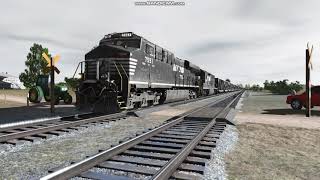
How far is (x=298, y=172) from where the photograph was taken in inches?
212

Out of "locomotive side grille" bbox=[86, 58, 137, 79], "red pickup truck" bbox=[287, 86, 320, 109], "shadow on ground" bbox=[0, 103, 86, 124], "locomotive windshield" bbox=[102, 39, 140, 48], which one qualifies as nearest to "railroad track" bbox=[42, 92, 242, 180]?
"locomotive side grille" bbox=[86, 58, 137, 79]

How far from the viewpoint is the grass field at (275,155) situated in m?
5.25

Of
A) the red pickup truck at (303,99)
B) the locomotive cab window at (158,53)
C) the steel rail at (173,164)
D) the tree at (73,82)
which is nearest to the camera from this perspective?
the steel rail at (173,164)

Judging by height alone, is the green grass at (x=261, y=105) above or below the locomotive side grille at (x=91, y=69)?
below

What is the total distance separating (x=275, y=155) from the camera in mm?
6613

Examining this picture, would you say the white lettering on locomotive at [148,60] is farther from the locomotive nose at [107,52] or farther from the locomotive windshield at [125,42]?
the locomotive nose at [107,52]

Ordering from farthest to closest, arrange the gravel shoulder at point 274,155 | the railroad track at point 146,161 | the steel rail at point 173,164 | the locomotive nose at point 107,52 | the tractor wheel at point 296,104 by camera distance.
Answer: the tractor wheel at point 296,104 → the locomotive nose at point 107,52 → the gravel shoulder at point 274,155 → the railroad track at point 146,161 → the steel rail at point 173,164

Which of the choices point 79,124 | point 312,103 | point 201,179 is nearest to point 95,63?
point 79,124

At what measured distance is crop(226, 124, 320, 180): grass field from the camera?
5.25 metres

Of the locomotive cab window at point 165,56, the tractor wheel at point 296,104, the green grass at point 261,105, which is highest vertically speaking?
the locomotive cab window at point 165,56

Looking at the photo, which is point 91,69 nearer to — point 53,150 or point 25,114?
point 25,114

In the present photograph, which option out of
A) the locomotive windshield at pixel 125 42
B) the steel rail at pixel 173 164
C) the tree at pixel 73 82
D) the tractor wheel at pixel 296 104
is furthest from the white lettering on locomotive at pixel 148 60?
the tractor wheel at pixel 296 104

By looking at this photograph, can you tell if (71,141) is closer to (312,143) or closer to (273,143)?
(273,143)

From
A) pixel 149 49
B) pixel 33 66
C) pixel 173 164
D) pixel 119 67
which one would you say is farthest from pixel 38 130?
pixel 33 66
